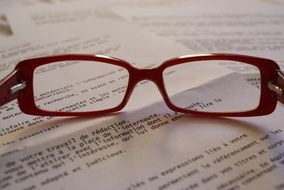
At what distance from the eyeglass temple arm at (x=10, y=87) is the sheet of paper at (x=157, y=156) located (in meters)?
0.06

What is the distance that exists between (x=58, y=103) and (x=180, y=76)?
0.57ft

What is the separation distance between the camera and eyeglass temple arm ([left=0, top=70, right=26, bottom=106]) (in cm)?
44

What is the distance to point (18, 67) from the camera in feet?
1.50

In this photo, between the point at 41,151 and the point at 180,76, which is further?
the point at 180,76

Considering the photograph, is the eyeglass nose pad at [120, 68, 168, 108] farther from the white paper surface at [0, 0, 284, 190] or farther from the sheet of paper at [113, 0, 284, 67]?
the sheet of paper at [113, 0, 284, 67]

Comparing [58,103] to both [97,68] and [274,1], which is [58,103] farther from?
[274,1]

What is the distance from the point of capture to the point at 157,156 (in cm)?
40

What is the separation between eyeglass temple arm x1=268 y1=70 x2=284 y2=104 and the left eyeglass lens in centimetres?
19

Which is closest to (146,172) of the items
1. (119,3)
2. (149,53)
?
(149,53)

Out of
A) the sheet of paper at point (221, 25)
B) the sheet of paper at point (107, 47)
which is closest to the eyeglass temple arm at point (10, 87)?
the sheet of paper at point (107, 47)

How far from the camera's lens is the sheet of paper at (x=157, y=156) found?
1.20 feet

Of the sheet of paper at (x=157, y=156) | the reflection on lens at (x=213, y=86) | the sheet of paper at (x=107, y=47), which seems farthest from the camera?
the sheet of paper at (x=107, y=47)

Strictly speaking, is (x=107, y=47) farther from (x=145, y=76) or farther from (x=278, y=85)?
(x=278, y=85)

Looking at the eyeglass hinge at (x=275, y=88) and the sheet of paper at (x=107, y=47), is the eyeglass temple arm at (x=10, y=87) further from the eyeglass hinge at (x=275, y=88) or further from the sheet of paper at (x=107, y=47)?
the eyeglass hinge at (x=275, y=88)
